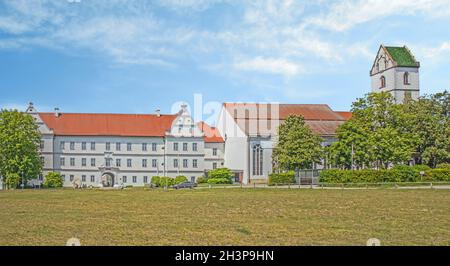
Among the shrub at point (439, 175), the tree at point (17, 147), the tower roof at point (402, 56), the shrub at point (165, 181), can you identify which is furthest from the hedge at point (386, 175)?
the tree at point (17, 147)

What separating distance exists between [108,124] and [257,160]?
70.3 ft

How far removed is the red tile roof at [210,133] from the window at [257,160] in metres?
7.62

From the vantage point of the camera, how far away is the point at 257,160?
238 ft

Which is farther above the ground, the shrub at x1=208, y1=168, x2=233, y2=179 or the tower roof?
the tower roof

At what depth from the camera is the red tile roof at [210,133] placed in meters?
78.1

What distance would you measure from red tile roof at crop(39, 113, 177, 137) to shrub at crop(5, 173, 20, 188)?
13430 millimetres

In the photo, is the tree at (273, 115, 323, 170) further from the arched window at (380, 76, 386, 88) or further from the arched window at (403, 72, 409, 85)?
the arched window at (380, 76, 386, 88)

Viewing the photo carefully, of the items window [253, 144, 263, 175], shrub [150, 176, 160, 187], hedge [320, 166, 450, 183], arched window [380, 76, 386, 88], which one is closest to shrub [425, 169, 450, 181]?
hedge [320, 166, 450, 183]

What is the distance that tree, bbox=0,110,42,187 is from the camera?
6144cm

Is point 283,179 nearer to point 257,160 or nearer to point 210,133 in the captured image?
point 257,160

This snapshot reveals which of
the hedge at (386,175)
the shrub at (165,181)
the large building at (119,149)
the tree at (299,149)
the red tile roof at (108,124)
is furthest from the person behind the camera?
the red tile roof at (108,124)

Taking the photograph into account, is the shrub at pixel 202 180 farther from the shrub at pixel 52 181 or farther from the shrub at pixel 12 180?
the shrub at pixel 12 180

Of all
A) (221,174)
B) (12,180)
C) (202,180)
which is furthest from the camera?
(202,180)

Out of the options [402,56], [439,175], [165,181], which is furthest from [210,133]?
[439,175]
